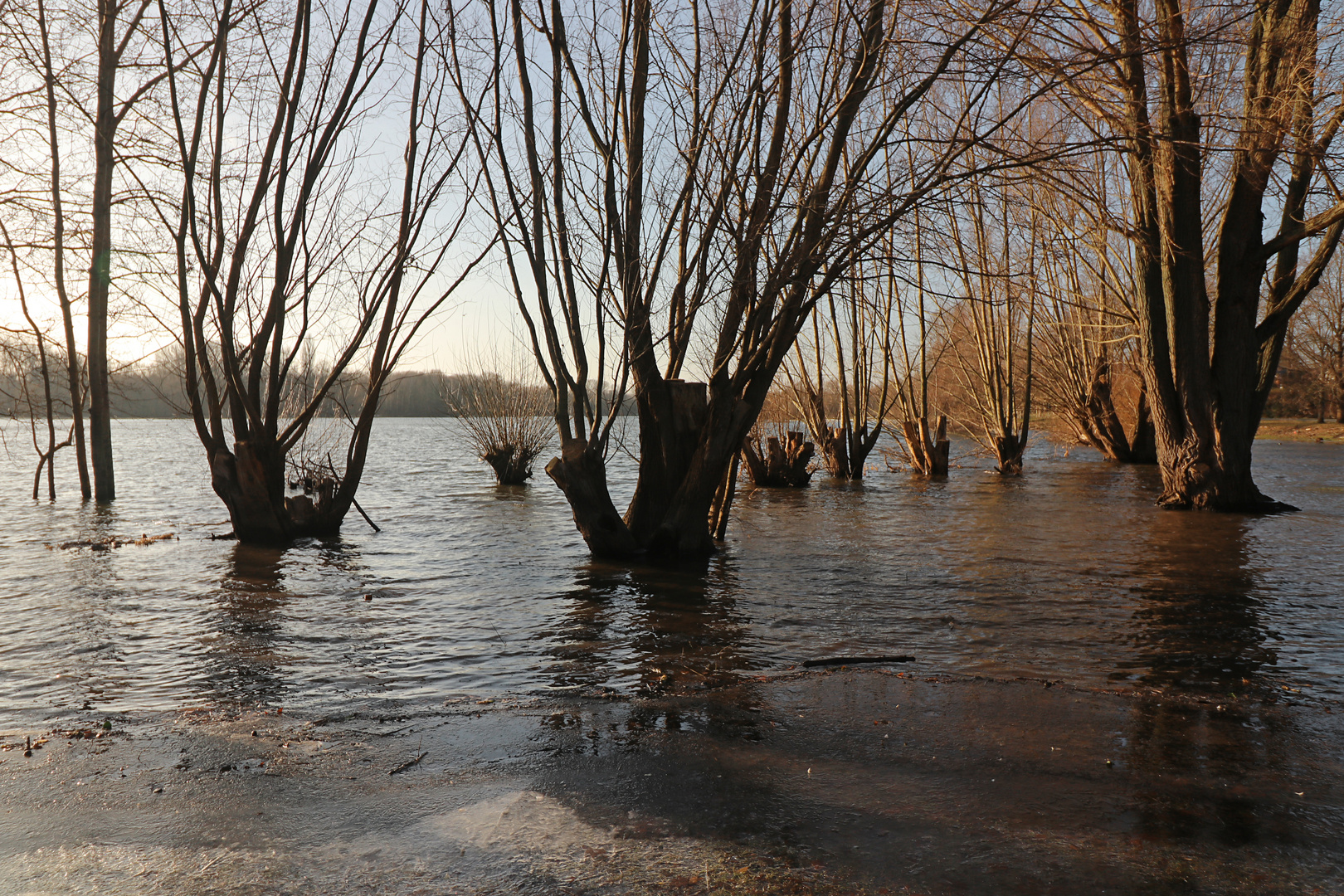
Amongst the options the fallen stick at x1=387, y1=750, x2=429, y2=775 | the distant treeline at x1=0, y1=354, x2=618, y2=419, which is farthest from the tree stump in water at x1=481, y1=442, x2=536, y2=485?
the fallen stick at x1=387, y1=750, x2=429, y2=775

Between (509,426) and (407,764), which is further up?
(509,426)

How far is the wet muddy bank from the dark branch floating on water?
57 cm

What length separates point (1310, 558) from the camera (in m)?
7.35

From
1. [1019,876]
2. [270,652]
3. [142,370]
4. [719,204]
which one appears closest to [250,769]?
[270,652]

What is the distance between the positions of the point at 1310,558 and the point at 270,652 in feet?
26.6

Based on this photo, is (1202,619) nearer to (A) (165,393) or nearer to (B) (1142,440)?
(B) (1142,440)

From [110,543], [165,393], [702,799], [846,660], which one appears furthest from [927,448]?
[165,393]

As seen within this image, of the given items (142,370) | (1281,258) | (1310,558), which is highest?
(1281,258)

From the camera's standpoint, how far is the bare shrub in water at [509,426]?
55.9ft

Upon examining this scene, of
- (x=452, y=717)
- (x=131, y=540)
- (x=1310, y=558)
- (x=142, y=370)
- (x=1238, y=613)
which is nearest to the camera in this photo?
(x=452, y=717)

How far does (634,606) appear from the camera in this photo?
18.4ft

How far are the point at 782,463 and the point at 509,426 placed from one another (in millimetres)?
5666

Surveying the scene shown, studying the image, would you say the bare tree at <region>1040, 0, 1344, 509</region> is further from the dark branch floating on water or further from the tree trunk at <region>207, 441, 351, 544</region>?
the tree trunk at <region>207, 441, 351, 544</region>

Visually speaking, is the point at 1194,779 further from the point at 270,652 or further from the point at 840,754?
the point at 270,652
